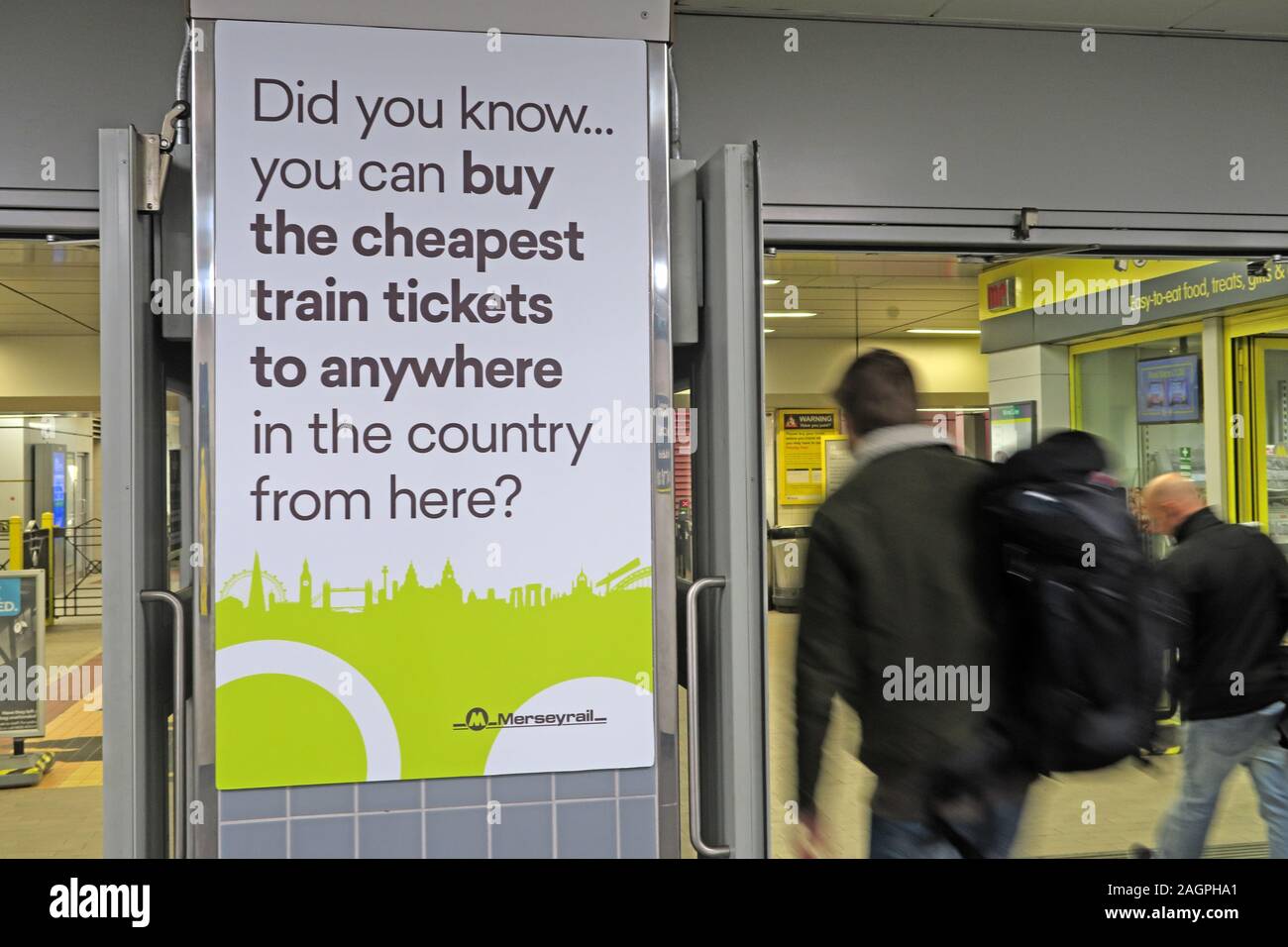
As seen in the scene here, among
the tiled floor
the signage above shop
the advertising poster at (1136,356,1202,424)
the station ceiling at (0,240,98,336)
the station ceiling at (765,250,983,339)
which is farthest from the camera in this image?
the station ceiling at (765,250,983,339)

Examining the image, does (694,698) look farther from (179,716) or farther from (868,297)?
(868,297)

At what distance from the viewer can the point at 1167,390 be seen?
7.14 meters

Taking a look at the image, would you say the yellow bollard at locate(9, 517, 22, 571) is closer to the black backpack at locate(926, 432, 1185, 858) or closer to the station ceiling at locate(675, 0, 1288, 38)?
the station ceiling at locate(675, 0, 1288, 38)

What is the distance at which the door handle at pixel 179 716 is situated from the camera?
2283 millimetres

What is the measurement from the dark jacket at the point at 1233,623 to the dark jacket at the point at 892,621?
191 cm

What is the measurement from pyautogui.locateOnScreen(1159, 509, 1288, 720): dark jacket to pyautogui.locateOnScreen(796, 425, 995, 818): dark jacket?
191 cm

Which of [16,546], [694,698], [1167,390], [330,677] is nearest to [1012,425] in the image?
[1167,390]

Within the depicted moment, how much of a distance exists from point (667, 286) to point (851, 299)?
9.98 meters

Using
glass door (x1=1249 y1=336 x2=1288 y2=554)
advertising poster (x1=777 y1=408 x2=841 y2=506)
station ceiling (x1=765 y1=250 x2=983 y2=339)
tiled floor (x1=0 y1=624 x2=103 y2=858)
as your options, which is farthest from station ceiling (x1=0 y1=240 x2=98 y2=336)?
advertising poster (x1=777 y1=408 x2=841 y2=506)

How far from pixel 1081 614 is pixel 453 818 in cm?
141

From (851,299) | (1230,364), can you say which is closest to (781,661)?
(851,299)

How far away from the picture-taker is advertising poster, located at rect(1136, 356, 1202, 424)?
689 centimetres

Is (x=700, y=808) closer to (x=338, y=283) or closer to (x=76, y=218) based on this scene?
(x=338, y=283)

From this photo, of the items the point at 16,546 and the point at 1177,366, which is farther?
the point at 16,546
